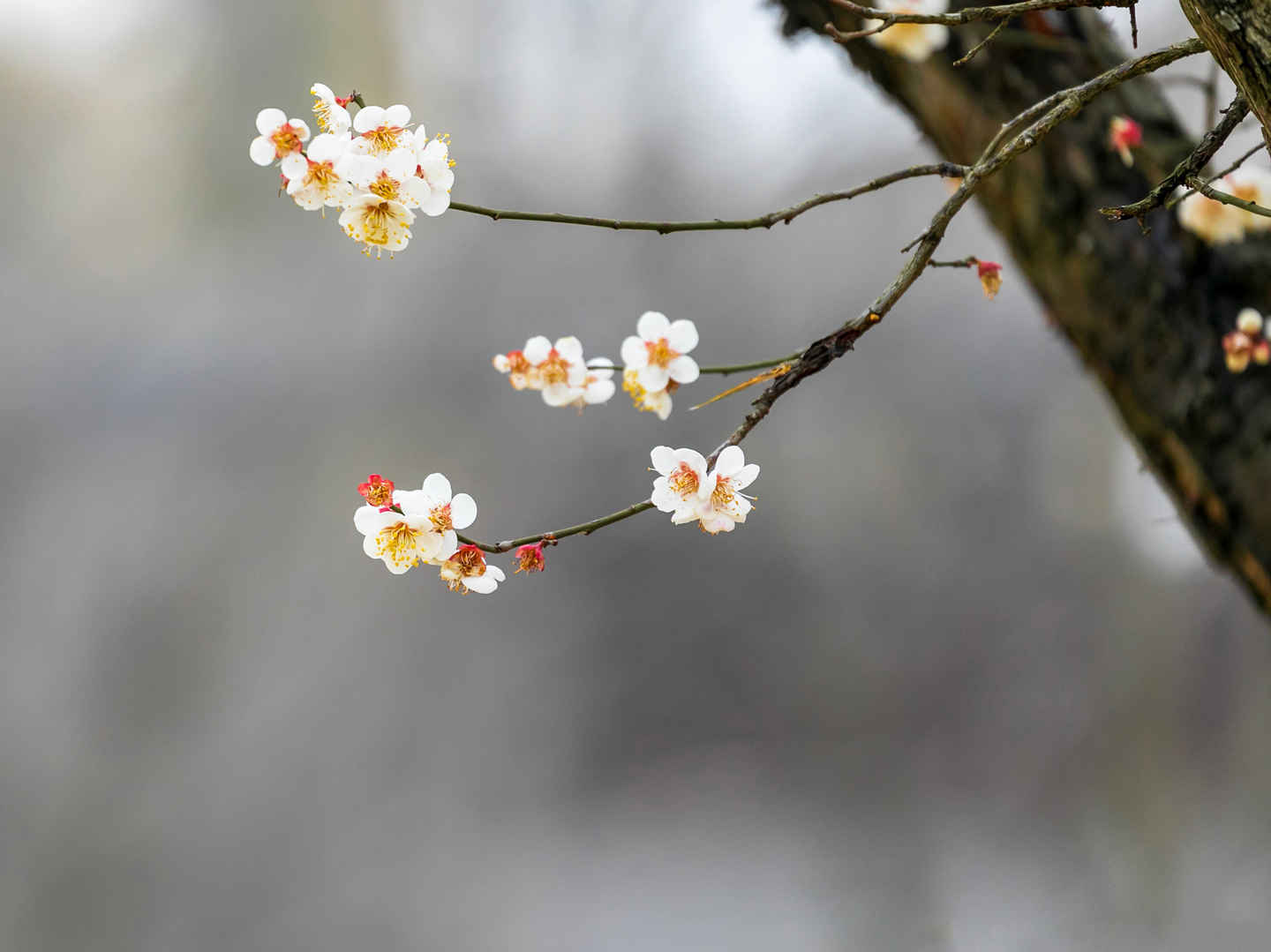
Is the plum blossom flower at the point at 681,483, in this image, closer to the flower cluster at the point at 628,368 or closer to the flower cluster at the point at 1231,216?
the flower cluster at the point at 628,368

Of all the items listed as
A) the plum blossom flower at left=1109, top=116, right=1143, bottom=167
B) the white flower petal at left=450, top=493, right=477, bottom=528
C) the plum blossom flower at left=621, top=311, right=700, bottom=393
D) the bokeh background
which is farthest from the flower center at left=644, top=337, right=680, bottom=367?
the bokeh background

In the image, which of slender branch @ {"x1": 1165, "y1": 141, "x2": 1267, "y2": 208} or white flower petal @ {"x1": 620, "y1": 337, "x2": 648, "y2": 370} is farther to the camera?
white flower petal @ {"x1": 620, "y1": 337, "x2": 648, "y2": 370}

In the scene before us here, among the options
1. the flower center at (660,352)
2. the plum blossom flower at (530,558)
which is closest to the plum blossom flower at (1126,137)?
the flower center at (660,352)

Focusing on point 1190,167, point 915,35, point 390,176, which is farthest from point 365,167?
point 915,35

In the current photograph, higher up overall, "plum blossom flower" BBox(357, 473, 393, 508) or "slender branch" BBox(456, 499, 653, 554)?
"plum blossom flower" BBox(357, 473, 393, 508)

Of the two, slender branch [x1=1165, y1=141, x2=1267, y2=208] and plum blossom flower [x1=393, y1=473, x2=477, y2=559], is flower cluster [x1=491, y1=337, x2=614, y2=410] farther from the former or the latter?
slender branch [x1=1165, y1=141, x2=1267, y2=208]

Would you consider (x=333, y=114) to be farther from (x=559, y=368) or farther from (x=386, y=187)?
(x=559, y=368)

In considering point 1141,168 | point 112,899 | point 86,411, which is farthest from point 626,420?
point 1141,168
